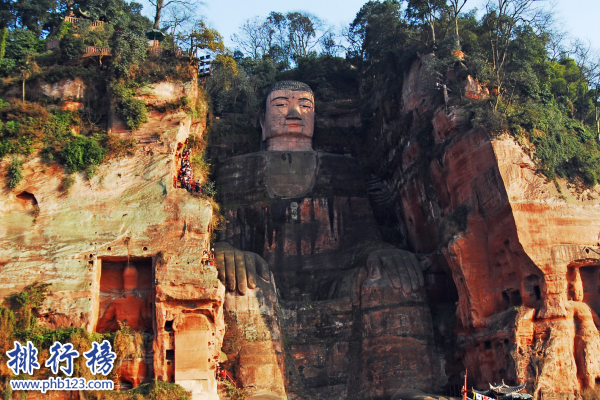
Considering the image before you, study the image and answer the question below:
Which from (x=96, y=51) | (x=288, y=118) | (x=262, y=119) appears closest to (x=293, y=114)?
(x=288, y=118)

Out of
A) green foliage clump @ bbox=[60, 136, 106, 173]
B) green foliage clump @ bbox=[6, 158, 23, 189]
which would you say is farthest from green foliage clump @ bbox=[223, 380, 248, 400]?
green foliage clump @ bbox=[6, 158, 23, 189]

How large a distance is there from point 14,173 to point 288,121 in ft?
43.8

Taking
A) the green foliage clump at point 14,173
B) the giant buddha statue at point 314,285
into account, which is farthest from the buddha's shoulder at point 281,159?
the green foliage clump at point 14,173

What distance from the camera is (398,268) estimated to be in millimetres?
32375

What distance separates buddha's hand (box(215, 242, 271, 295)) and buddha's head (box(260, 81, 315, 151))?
7747mm

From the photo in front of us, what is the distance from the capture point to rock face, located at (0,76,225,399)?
90.3 feet

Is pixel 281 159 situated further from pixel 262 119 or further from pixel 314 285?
pixel 314 285

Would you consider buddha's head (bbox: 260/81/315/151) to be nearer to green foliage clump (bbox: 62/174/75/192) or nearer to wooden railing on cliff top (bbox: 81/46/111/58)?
wooden railing on cliff top (bbox: 81/46/111/58)

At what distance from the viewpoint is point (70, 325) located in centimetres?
2731

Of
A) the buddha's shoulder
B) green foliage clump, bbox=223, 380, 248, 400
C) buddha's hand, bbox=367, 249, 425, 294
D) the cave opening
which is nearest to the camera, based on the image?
green foliage clump, bbox=223, 380, 248, 400

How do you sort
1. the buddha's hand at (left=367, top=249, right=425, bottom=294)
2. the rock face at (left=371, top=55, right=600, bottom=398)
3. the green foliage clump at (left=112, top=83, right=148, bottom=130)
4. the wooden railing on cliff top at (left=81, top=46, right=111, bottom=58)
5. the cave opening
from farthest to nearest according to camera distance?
the wooden railing on cliff top at (left=81, top=46, right=111, bottom=58), the buddha's hand at (left=367, top=249, right=425, bottom=294), the green foliage clump at (left=112, top=83, right=148, bottom=130), the cave opening, the rock face at (left=371, top=55, right=600, bottom=398)

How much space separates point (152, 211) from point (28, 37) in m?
12.2

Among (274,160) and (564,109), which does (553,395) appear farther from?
(274,160)

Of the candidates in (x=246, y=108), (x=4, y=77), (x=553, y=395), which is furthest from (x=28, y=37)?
(x=553, y=395)
